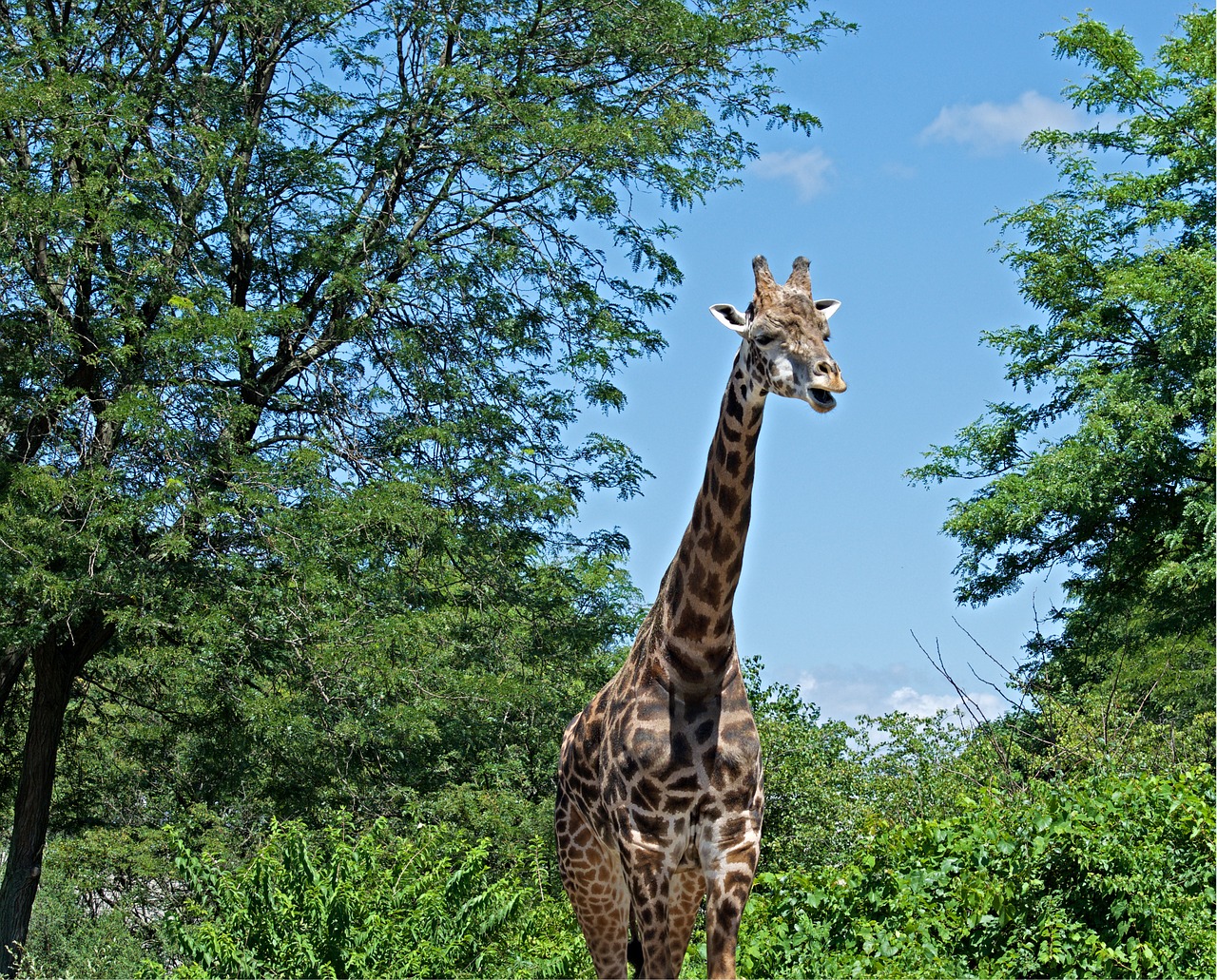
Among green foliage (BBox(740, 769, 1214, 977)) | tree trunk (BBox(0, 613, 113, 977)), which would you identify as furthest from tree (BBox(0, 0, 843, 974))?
green foliage (BBox(740, 769, 1214, 977))

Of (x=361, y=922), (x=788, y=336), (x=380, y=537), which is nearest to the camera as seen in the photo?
(x=788, y=336)

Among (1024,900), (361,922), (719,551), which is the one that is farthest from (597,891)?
(361,922)

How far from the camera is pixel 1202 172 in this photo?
62.3 ft

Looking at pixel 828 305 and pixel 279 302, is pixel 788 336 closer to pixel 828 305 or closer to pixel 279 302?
pixel 828 305

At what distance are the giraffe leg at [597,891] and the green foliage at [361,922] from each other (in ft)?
10.7

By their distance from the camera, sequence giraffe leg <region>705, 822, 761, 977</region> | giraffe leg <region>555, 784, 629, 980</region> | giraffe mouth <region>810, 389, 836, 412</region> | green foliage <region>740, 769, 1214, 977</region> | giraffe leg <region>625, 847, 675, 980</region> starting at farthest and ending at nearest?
green foliage <region>740, 769, 1214, 977</region> → giraffe leg <region>555, 784, 629, 980</region> → giraffe leg <region>625, 847, 675, 980</region> → giraffe leg <region>705, 822, 761, 977</region> → giraffe mouth <region>810, 389, 836, 412</region>

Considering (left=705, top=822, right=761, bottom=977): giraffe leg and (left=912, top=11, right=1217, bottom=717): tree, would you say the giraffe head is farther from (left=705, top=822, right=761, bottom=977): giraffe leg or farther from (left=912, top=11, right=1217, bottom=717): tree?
(left=912, top=11, right=1217, bottom=717): tree

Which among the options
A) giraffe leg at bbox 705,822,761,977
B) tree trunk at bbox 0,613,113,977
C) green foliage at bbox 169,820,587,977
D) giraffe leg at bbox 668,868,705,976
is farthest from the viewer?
tree trunk at bbox 0,613,113,977

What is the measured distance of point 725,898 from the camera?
4.46 metres

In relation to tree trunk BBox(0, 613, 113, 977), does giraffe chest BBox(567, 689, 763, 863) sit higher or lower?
lower

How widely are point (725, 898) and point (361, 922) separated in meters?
5.24

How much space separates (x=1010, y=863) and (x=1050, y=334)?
13192mm

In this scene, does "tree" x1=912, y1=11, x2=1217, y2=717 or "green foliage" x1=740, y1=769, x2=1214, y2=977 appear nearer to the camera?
"green foliage" x1=740, y1=769, x2=1214, y2=977

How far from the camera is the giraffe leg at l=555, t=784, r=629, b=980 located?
552cm
